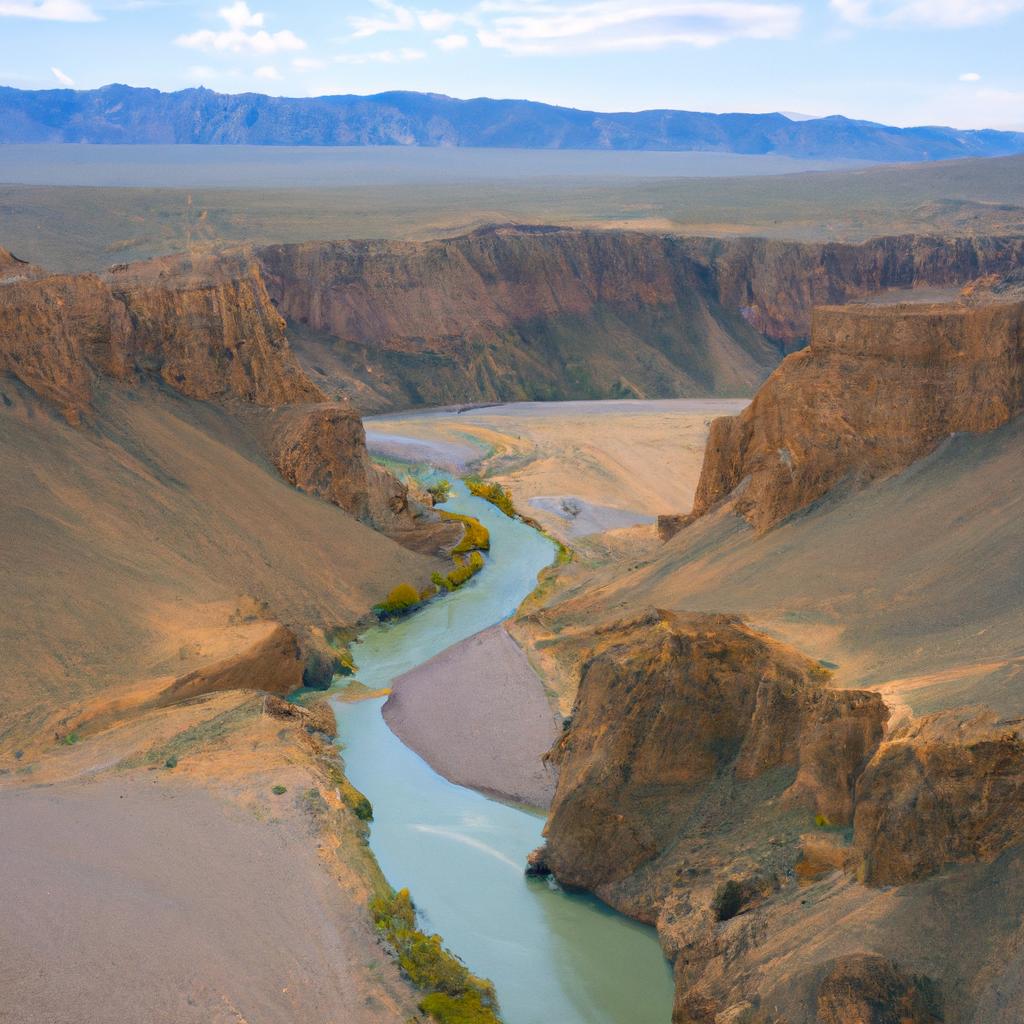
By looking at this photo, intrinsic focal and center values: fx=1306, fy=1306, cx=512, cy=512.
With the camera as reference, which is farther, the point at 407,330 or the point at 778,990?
the point at 407,330

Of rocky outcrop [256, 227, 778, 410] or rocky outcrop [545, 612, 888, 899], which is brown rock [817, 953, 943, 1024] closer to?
rocky outcrop [545, 612, 888, 899]

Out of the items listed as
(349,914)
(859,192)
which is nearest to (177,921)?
(349,914)

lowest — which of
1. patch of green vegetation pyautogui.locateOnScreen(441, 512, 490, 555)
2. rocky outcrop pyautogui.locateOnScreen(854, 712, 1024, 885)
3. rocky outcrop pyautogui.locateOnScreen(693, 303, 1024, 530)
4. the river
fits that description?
the river

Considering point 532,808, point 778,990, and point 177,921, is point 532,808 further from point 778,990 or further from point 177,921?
point 778,990

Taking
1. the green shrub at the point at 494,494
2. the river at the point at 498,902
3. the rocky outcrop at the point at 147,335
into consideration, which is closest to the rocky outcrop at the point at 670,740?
the river at the point at 498,902

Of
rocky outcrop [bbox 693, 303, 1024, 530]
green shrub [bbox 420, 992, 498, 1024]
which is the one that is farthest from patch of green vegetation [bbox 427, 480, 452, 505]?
green shrub [bbox 420, 992, 498, 1024]

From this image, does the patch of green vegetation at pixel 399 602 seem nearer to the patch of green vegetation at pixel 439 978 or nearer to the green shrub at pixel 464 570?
the green shrub at pixel 464 570
